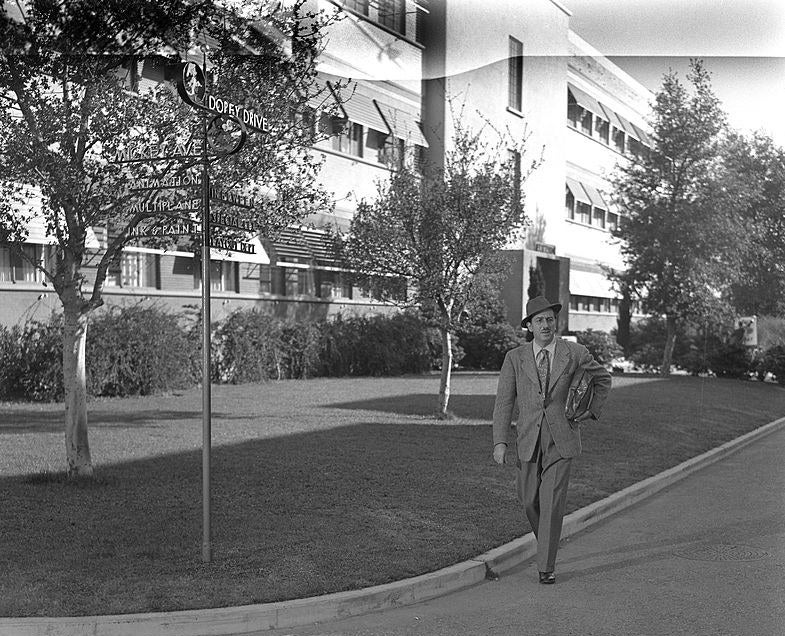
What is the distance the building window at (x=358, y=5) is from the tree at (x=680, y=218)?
99.3 ft

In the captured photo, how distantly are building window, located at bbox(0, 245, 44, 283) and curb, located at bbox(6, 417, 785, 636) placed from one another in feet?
50.3

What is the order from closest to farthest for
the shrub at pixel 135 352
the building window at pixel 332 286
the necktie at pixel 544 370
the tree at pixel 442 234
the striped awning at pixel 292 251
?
the necktie at pixel 544 370
the tree at pixel 442 234
the shrub at pixel 135 352
the striped awning at pixel 292 251
the building window at pixel 332 286

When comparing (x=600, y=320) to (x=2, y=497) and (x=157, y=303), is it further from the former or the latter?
(x=2, y=497)

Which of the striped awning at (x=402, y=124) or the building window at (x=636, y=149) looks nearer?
the striped awning at (x=402, y=124)

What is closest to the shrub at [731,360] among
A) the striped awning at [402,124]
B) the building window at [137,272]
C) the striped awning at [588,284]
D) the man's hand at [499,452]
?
the striped awning at [588,284]

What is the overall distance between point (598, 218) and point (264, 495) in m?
43.0

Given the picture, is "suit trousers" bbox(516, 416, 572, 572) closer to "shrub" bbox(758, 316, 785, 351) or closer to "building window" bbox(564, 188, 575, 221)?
"shrub" bbox(758, 316, 785, 351)

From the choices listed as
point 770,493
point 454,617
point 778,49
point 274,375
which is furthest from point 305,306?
point 778,49

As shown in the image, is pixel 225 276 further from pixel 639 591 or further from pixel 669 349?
pixel 639 591

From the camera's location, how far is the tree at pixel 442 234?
1698 cm

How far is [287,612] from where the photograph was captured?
5.80 metres

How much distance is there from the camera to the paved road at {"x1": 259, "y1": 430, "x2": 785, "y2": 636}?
5.66 metres

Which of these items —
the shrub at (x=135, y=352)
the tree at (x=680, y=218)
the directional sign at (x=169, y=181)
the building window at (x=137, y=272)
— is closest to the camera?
the directional sign at (x=169, y=181)

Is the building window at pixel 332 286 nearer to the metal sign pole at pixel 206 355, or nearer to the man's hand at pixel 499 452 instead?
the metal sign pole at pixel 206 355
